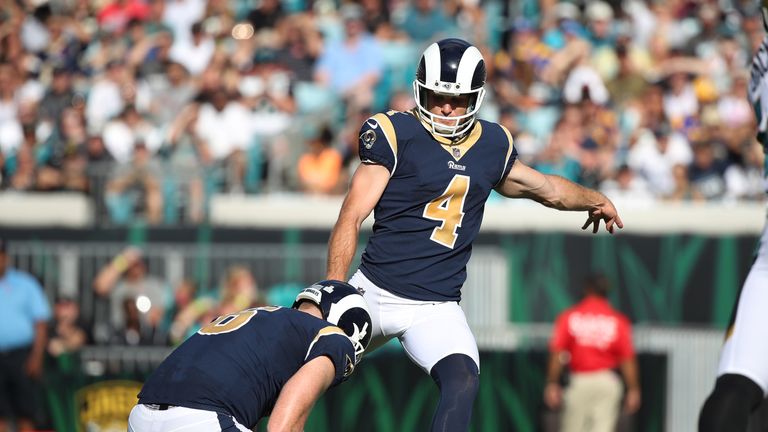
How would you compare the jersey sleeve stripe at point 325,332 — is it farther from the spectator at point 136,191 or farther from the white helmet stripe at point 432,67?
the spectator at point 136,191

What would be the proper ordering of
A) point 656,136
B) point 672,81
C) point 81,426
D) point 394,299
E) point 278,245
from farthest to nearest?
point 672,81, point 656,136, point 278,245, point 81,426, point 394,299

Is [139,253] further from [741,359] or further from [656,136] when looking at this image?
[741,359]

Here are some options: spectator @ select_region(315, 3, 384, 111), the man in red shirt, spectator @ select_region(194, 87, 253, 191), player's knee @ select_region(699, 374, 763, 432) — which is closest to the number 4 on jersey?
player's knee @ select_region(699, 374, 763, 432)

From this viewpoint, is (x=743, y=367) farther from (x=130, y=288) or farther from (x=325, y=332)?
(x=130, y=288)

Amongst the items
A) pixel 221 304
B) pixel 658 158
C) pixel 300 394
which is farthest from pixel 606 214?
pixel 658 158

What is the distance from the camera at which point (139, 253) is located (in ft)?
48.6

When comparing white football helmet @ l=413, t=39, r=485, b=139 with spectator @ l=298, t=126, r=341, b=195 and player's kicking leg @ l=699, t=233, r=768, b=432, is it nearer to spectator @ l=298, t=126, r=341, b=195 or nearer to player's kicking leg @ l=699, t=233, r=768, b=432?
player's kicking leg @ l=699, t=233, r=768, b=432

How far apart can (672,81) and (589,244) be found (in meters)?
3.50

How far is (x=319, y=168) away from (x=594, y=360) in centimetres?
401

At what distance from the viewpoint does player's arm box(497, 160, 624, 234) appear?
7.56 m

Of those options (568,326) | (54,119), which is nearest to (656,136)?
(568,326)

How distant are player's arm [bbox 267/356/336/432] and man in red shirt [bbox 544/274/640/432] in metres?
7.71

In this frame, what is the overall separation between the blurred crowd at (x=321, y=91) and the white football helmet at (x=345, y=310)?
9.21 m

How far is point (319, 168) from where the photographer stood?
1556 cm
